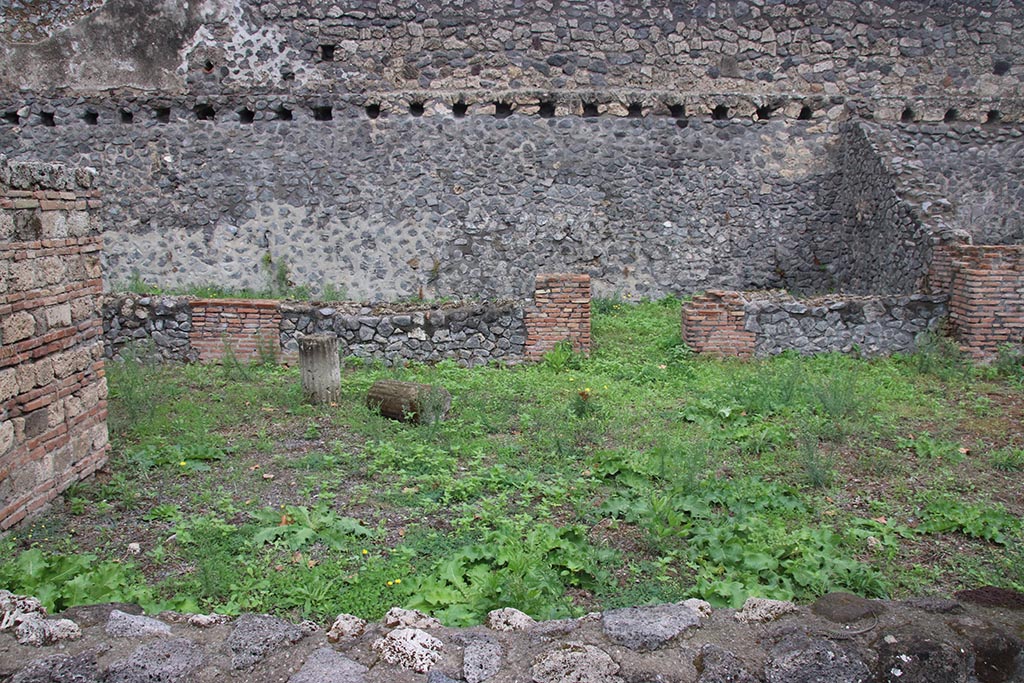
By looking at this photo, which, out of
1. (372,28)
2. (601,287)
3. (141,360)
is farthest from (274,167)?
(601,287)

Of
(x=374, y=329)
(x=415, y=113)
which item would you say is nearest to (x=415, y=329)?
(x=374, y=329)

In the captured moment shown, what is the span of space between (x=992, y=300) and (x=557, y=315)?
15.5ft

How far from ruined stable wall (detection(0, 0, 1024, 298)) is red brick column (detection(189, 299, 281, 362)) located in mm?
3111

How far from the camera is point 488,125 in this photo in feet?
37.4

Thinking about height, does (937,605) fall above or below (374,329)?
above

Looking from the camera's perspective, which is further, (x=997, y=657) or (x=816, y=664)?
(x=997, y=657)

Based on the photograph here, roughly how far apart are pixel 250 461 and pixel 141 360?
357 cm

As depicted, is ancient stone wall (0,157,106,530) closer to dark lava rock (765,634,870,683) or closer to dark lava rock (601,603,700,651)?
dark lava rock (601,603,700,651)

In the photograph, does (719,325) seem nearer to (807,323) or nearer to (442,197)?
(807,323)

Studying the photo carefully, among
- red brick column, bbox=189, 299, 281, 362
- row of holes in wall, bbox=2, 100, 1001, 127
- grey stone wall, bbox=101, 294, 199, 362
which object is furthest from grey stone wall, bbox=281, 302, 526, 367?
row of holes in wall, bbox=2, 100, 1001, 127

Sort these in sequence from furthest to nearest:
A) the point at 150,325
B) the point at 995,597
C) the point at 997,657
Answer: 1. the point at 150,325
2. the point at 995,597
3. the point at 997,657

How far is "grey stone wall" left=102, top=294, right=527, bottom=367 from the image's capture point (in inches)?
331

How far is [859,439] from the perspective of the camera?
6.14 meters

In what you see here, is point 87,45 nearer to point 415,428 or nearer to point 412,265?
point 412,265
